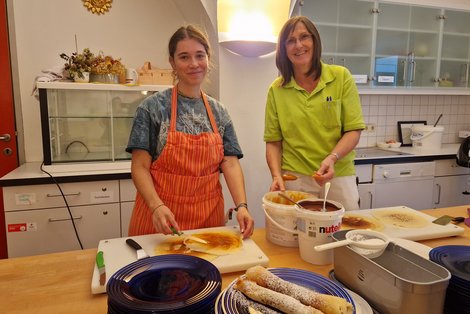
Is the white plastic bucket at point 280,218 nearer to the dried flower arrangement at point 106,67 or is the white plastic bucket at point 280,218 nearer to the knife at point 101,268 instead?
the knife at point 101,268

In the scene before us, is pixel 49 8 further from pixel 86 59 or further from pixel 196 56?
pixel 196 56

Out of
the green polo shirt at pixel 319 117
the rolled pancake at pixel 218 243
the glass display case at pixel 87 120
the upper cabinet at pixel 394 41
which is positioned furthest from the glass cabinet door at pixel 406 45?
the rolled pancake at pixel 218 243

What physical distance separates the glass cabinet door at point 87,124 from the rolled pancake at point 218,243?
5.31 feet

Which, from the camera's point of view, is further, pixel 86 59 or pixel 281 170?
pixel 86 59

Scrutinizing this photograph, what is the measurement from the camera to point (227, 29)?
6.37 feet

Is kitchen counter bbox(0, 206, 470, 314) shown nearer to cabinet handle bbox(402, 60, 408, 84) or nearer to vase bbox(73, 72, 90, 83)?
vase bbox(73, 72, 90, 83)

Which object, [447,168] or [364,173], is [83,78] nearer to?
[364,173]

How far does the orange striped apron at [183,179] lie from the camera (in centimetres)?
131

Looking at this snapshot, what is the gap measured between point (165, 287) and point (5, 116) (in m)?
2.55

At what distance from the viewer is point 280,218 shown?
109cm

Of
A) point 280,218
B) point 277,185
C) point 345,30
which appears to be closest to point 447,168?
point 345,30

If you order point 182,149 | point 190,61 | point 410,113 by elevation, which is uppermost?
point 190,61

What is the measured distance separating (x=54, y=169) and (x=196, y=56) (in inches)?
60.0

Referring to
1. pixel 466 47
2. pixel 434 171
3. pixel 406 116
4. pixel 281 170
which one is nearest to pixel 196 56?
pixel 281 170
